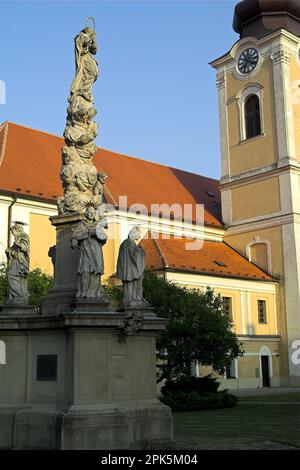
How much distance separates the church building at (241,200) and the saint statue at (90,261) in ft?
73.6

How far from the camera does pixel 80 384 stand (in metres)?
9.02

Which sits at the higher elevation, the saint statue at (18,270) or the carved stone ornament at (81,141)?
the carved stone ornament at (81,141)

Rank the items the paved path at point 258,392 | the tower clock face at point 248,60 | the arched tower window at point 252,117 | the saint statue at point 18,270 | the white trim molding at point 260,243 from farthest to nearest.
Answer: the tower clock face at point 248,60 < the arched tower window at point 252,117 < the white trim molding at point 260,243 < the paved path at point 258,392 < the saint statue at point 18,270

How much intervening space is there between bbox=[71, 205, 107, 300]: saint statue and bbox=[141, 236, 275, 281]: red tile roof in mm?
23077

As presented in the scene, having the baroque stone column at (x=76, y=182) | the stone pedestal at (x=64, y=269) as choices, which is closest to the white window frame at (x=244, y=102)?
the baroque stone column at (x=76, y=182)

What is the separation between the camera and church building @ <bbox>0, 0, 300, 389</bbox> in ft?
112

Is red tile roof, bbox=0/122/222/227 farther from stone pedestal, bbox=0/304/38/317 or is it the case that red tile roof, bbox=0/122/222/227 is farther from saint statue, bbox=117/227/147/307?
saint statue, bbox=117/227/147/307

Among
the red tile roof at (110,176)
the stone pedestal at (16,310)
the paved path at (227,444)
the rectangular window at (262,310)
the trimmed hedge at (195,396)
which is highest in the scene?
the red tile roof at (110,176)

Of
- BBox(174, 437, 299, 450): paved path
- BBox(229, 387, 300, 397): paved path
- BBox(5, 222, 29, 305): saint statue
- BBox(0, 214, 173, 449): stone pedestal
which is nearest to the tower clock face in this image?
BBox(229, 387, 300, 397): paved path

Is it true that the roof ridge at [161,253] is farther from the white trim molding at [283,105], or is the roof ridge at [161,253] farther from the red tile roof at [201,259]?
the white trim molding at [283,105]

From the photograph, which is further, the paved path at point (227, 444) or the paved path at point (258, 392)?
the paved path at point (258, 392)

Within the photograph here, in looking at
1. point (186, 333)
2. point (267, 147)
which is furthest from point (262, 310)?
point (186, 333)

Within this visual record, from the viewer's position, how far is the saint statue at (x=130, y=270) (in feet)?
34.1
